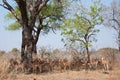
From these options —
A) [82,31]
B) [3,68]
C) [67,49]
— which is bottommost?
[3,68]

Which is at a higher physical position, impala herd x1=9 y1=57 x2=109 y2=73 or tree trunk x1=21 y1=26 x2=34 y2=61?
tree trunk x1=21 y1=26 x2=34 y2=61

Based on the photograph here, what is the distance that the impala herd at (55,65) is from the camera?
20709 millimetres

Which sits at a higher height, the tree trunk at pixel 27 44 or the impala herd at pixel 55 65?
the tree trunk at pixel 27 44

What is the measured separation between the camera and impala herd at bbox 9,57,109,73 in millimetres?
20709

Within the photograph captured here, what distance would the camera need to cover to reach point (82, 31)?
109 feet

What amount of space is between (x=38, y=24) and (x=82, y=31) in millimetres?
7867

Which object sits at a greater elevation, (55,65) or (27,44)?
(27,44)

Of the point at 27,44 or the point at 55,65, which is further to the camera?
the point at 55,65

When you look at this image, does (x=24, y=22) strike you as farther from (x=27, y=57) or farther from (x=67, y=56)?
(x=67, y=56)

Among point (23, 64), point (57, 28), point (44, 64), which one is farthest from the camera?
point (57, 28)

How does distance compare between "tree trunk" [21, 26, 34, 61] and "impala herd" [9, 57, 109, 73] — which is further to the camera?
"tree trunk" [21, 26, 34, 61]

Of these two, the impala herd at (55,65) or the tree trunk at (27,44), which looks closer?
the impala herd at (55,65)

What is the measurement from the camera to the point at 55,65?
23000 millimetres

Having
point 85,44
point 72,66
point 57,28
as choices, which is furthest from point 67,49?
point 57,28
